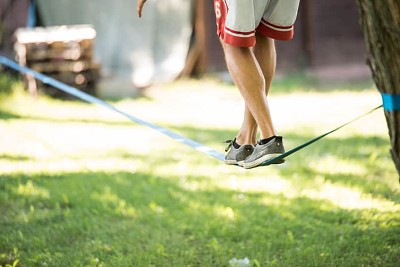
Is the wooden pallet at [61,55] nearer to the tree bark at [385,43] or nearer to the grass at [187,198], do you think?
the grass at [187,198]

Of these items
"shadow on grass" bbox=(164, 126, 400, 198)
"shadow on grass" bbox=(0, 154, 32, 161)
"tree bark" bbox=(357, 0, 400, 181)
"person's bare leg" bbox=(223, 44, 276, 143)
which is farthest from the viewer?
"shadow on grass" bbox=(0, 154, 32, 161)

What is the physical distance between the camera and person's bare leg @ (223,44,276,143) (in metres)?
2.88

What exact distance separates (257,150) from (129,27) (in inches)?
350

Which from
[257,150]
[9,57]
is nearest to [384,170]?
[257,150]

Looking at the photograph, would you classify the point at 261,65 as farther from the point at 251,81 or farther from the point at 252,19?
the point at 252,19

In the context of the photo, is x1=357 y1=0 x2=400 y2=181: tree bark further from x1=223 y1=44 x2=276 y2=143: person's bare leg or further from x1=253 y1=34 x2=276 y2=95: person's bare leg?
x1=223 y1=44 x2=276 y2=143: person's bare leg

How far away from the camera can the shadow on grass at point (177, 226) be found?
→ 3.77 m

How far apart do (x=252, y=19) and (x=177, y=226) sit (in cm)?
193

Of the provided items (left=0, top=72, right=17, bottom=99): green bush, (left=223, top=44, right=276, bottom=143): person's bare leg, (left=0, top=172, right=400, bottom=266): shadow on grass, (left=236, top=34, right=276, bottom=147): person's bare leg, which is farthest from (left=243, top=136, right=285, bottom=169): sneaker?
(left=0, top=72, right=17, bottom=99): green bush

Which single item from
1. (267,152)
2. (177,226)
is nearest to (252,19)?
(267,152)

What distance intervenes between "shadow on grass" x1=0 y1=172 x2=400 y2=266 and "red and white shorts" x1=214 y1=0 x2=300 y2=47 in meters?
1.33

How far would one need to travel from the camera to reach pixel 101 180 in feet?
17.9

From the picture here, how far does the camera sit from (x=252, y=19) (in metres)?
2.77

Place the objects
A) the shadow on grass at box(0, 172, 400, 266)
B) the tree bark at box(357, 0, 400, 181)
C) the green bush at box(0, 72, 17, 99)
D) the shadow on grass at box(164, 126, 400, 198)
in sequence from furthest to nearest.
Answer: the green bush at box(0, 72, 17, 99), the shadow on grass at box(164, 126, 400, 198), the shadow on grass at box(0, 172, 400, 266), the tree bark at box(357, 0, 400, 181)
